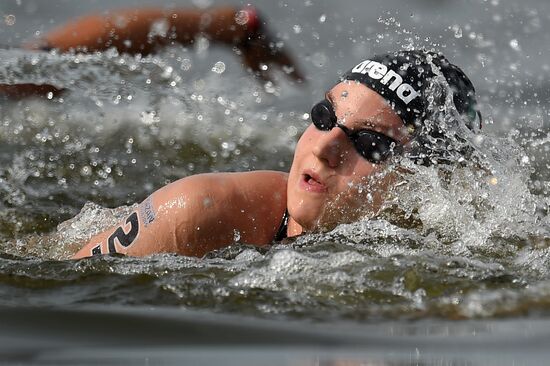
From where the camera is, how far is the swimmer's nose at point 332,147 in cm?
529

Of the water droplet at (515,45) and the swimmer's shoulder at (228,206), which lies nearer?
the swimmer's shoulder at (228,206)

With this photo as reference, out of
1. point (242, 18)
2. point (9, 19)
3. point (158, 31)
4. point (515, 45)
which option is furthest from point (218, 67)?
point (515, 45)

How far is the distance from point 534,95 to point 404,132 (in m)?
5.49

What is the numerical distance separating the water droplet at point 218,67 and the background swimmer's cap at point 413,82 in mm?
4654

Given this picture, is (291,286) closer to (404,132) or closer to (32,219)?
(404,132)

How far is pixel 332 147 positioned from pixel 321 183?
17cm

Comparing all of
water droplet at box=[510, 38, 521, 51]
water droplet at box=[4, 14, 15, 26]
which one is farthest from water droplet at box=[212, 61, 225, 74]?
water droplet at box=[510, 38, 521, 51]

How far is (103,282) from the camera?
15.6 feet

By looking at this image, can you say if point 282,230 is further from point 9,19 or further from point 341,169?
point 9,19

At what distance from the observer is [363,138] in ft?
17.5

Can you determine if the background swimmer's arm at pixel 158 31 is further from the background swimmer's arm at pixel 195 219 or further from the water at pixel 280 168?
the background swimmer's arm at pixel 195 219

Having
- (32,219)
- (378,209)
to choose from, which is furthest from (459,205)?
(32,219)

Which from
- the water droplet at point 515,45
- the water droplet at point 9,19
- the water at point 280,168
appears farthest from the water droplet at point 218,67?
the water droplet at point 515,45

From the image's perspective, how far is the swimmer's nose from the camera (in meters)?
5.29
